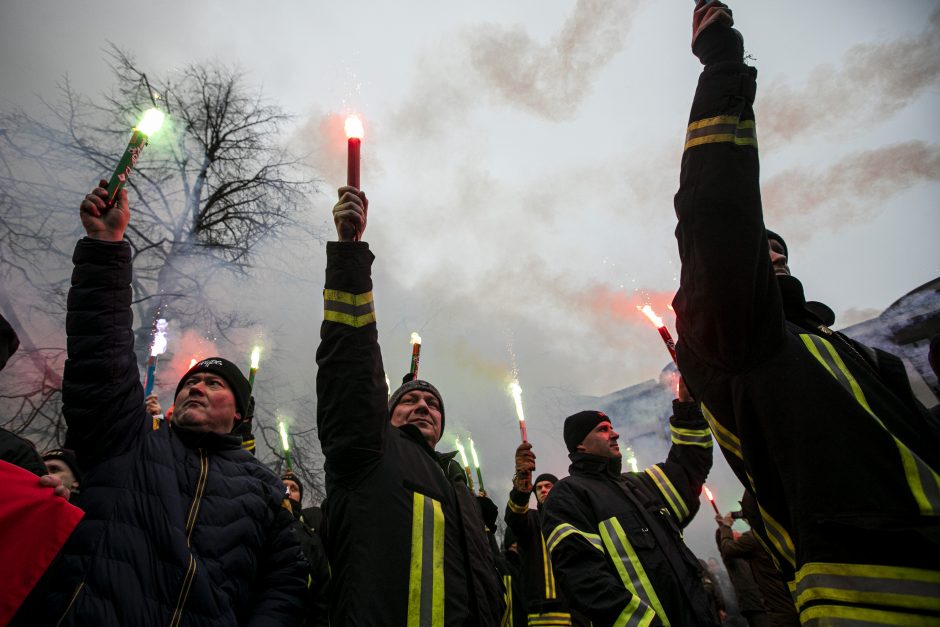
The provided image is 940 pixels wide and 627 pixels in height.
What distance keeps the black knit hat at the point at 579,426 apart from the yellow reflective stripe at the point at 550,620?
257 centimetres

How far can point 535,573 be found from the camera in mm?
5574

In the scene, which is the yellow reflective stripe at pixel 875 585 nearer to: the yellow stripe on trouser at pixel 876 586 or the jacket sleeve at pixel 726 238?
the yellow stripe on trouser at pixel 876 586

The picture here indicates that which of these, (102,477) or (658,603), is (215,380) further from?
(658,603)

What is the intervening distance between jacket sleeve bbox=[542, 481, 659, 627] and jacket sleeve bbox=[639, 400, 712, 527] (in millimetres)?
833

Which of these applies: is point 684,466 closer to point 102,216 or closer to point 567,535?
point 567,535

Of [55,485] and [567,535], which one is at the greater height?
[55,485]

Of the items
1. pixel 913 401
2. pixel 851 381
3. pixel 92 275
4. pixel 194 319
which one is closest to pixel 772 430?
pixel 851 381

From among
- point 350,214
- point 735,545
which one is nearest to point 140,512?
point 350,214

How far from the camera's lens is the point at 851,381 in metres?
1.51

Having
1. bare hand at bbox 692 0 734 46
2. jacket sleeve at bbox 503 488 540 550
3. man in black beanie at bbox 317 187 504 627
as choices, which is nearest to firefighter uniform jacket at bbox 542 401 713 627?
man in black beanie at bbox 317 187 504 627

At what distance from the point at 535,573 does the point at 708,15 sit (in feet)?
18.4

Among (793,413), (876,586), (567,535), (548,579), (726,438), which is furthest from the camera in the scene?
(548,579)

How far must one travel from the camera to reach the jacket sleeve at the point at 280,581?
2.16m

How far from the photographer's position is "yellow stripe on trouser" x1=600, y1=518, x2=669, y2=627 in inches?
98.4
